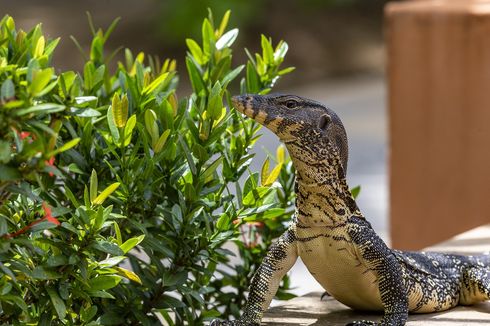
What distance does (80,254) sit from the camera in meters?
2.87

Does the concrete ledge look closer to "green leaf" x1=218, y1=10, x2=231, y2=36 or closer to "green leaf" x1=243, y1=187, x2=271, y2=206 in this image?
"green leaf" x1=243, y1=187, x2=271, y2=206

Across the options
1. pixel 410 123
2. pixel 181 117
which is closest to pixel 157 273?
pixel 181 117

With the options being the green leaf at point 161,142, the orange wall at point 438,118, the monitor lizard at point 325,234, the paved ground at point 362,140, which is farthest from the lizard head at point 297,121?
the paved ground at point 362,140

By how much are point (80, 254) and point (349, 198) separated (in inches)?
37.2

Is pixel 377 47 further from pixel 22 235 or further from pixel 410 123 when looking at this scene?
pixel 22 235

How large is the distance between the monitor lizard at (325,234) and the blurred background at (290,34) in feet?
31.3

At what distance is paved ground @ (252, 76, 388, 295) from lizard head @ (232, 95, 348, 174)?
4406mm

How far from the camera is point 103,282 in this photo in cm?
289

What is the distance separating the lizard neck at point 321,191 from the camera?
10.7 feet

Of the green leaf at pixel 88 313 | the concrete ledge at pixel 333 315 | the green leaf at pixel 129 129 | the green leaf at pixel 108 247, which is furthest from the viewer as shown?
the concrete ledge at pixel 333 315

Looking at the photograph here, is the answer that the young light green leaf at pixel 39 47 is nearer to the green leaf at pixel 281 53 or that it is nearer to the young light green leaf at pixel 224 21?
the young light green leaf at pixel 224 21

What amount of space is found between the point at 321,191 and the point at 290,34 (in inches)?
553

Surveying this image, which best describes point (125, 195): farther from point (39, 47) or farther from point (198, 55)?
point (198, 55)

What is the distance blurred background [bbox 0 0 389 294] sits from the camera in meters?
15.1
